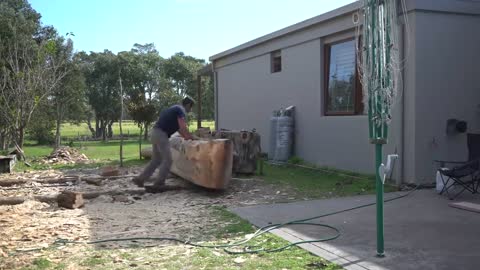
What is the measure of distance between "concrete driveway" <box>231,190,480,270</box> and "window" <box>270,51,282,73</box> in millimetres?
7025

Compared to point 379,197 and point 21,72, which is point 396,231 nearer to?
point 379,197

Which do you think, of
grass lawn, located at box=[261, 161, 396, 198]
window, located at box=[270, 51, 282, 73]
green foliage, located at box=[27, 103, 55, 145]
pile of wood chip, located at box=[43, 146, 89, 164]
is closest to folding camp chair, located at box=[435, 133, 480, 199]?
grass lawn, located at box=[261, 161, 396, 198]

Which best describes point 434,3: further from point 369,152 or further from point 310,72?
point 310,72

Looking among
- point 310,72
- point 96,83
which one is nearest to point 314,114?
point 310,72

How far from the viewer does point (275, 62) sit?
15516 mm

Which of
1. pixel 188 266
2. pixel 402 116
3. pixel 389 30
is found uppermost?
pixel 389 30

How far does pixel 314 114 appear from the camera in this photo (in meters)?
13.1

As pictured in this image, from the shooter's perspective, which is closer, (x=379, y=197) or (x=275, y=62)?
(x=379, y=197)

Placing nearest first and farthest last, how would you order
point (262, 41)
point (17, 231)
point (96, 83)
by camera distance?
point (17, 231) < point (262, 41) < point (96, 83)

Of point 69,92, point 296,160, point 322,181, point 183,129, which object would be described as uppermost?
point 69,92

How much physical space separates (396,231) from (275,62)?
9786 mm

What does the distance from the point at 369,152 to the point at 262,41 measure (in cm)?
592

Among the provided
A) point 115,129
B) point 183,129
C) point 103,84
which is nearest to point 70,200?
point 183,129

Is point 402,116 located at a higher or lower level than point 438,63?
lower
